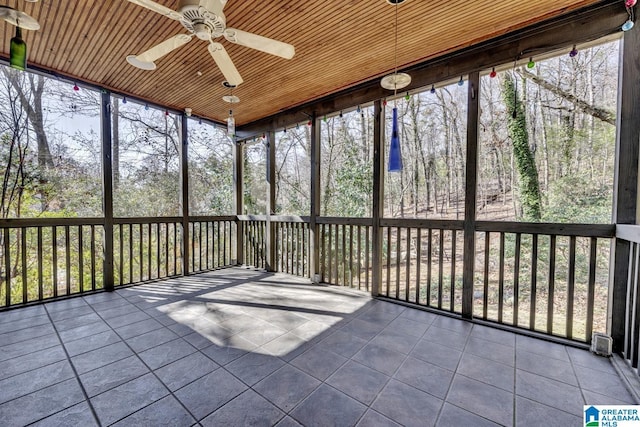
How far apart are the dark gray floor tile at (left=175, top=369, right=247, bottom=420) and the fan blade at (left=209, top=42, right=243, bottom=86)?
245 centimetres

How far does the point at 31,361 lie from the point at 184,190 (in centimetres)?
298

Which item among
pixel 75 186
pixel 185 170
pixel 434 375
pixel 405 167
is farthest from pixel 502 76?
pixel 75 186

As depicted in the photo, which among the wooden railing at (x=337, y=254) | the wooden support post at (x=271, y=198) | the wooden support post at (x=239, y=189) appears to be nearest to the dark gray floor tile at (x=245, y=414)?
the wooden railing at (x=337, y=254)

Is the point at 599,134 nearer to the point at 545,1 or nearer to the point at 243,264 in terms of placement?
the point at 545,1

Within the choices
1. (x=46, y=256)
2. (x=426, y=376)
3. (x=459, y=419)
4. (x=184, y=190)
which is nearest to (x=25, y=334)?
(x=184, y=190)

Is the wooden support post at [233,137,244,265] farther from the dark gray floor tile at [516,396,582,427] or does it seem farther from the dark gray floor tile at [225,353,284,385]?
the dark gray floor tile at [516,396,582,427]

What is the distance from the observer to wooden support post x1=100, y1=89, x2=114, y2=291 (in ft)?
12.4

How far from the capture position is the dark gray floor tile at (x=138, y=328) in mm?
2492

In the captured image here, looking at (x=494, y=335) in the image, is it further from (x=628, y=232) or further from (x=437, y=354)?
(x=628, y=232)

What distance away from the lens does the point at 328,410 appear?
1.57 m

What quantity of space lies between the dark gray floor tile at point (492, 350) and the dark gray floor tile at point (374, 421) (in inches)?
45.2

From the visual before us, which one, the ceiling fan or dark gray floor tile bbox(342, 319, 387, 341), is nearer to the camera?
the ceiling fan

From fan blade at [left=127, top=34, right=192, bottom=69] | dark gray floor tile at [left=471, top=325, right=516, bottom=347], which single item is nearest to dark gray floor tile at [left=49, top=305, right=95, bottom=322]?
fan blade at [left=127, top=34, right=192, bottom=69]

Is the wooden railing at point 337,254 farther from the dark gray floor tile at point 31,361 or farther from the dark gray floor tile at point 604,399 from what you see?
the dark gray floor tile at point 31,361
